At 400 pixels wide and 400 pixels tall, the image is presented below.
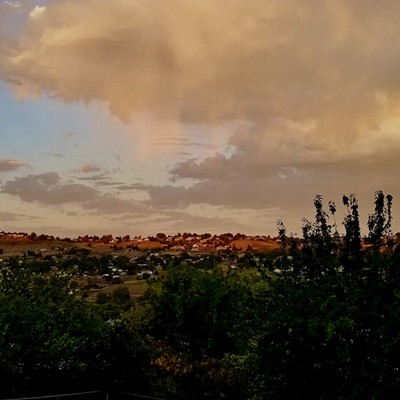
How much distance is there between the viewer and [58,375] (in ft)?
65.8

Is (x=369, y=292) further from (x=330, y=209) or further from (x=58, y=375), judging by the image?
(x=58, y=375)

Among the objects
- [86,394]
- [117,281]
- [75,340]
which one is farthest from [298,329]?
[117,281]

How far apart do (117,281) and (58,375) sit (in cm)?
10138

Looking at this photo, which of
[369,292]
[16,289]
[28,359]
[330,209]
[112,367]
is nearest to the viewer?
[369,292]

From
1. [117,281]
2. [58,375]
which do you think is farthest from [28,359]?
[117,281]

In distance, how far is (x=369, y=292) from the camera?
40.8 feet

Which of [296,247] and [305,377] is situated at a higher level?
[296,247]

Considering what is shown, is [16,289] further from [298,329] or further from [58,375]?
[298,329]

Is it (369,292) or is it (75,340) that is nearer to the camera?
(369,292)

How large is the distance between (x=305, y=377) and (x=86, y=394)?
802 centimetres

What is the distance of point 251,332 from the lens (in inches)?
607

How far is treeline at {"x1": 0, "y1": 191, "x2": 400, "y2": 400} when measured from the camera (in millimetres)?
12008

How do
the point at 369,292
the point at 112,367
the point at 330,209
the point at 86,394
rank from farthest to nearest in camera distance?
the point at 112,367
the point at 86,394
the point at 330,209
the point at 369,292

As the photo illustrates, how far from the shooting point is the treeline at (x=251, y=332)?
473 inches
